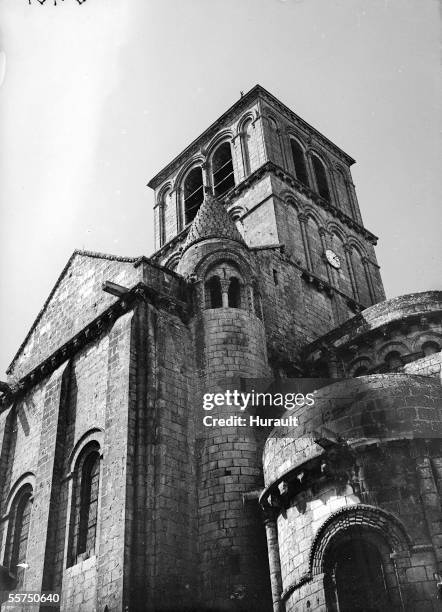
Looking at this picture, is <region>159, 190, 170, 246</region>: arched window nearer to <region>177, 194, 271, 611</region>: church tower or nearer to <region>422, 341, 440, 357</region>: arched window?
<region>177, 194, 271, 611</region>: church tower

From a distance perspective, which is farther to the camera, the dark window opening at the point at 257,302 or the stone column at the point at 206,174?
the stone column at the point at 206,174

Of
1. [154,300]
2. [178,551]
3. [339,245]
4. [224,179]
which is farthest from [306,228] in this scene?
[178,551]

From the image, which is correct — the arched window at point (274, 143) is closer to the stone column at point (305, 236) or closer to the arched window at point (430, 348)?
the stone column at point (305, 236)

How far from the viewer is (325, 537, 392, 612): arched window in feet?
40.7

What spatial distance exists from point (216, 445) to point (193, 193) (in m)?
19.5

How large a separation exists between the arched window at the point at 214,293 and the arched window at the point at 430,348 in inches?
222

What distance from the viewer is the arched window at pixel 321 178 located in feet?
109

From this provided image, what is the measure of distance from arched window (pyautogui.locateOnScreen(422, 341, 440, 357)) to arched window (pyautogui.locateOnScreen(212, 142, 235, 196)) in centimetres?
1413

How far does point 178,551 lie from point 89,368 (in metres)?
5.98

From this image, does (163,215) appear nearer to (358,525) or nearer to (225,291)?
(225,291)

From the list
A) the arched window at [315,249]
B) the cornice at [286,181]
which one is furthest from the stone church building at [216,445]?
the cornice at [286,181]

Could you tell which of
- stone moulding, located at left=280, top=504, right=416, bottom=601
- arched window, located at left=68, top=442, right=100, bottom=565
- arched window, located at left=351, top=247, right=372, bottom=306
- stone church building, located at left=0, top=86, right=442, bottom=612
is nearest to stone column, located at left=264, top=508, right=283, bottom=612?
stone church building, located at left=0, top=86, right=442, bottom=612

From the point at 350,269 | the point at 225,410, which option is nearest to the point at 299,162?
the point at 350,269

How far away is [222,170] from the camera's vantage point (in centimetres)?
3372
